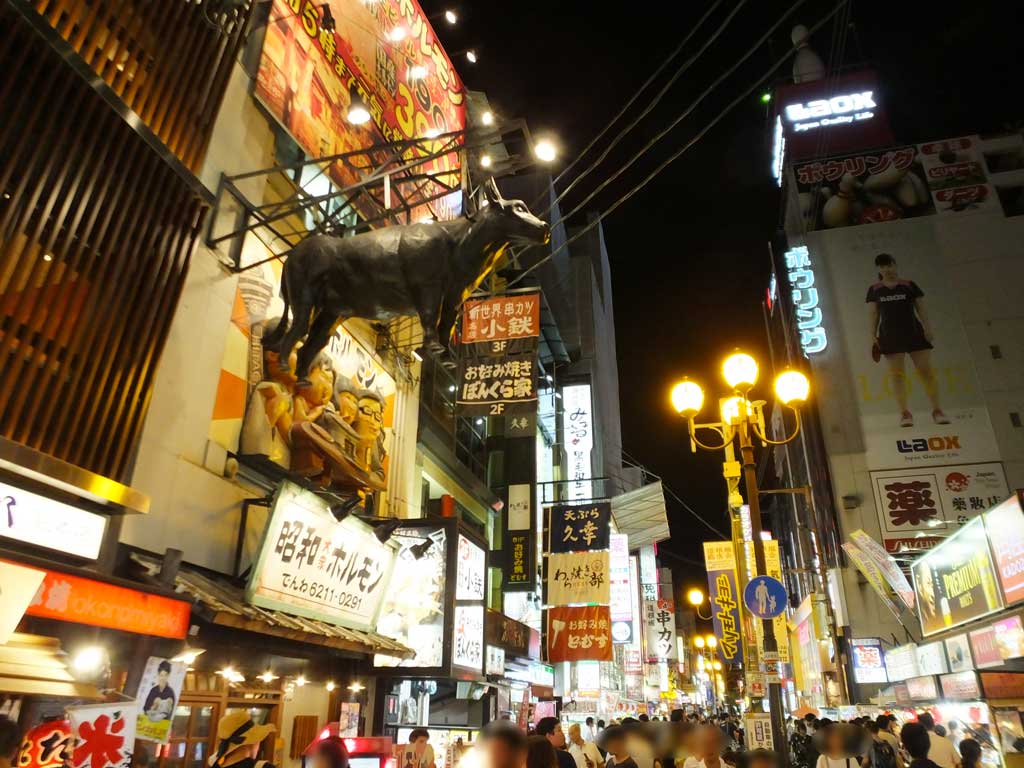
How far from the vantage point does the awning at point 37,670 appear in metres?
6.00

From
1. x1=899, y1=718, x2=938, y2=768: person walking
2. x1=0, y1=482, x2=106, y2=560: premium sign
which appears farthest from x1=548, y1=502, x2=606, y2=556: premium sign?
x1=0, y1=482, x2=106, y2=560: premium sign

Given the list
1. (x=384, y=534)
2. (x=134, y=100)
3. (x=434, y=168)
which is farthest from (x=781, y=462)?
(x=134, y=100)

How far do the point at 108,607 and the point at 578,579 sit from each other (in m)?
17.6

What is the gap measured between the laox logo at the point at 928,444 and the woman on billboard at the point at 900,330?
0.97 metres

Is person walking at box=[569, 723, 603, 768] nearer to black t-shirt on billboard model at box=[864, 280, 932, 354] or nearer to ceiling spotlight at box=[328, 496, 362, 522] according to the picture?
ceiling spotlight at box=[328, 496, 362, 522]

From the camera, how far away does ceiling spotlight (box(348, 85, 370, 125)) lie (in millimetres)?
13445

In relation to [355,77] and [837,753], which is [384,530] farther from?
[355,77]

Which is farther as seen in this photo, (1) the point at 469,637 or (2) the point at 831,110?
(2) the point at 831,110

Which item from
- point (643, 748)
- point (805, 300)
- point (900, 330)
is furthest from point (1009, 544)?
point (805, 300)

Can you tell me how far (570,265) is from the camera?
4847 cm

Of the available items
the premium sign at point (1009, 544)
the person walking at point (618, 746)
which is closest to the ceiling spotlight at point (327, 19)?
the person walking at point (618, 746)

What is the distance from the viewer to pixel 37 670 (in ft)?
20.6

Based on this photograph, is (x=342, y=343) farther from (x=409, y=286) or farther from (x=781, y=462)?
(x=781, y=462)

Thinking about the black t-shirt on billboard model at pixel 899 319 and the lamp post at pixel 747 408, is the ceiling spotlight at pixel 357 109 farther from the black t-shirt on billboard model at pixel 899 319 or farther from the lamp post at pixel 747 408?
A: the black t-shirt on billboard model at pixel 899 319
